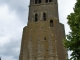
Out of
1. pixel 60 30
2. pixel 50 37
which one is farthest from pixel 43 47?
pixel 60 30

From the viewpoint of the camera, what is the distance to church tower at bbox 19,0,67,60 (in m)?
33.5

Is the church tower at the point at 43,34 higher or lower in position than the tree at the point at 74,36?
higher

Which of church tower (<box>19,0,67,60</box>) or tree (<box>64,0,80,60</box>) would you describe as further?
church tower (<box>19,0,67,60</box>)

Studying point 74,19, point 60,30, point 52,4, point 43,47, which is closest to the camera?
point 74,19

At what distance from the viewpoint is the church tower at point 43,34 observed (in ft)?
110

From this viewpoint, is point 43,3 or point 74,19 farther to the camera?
point 43,3

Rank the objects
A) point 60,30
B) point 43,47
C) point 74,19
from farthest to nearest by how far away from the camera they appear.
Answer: point 60,30
point 43,47
point 74,19

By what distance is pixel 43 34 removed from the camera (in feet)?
116

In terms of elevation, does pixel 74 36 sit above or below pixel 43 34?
below

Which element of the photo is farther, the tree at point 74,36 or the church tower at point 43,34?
the church tower at point 43,34

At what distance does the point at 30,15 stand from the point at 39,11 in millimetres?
1881

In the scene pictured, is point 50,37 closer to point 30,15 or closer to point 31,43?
point 31,43

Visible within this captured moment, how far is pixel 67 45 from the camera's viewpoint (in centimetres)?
1150

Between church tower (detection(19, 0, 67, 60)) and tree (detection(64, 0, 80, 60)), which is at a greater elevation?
church tower (detection(19, 0, 67, 60))
